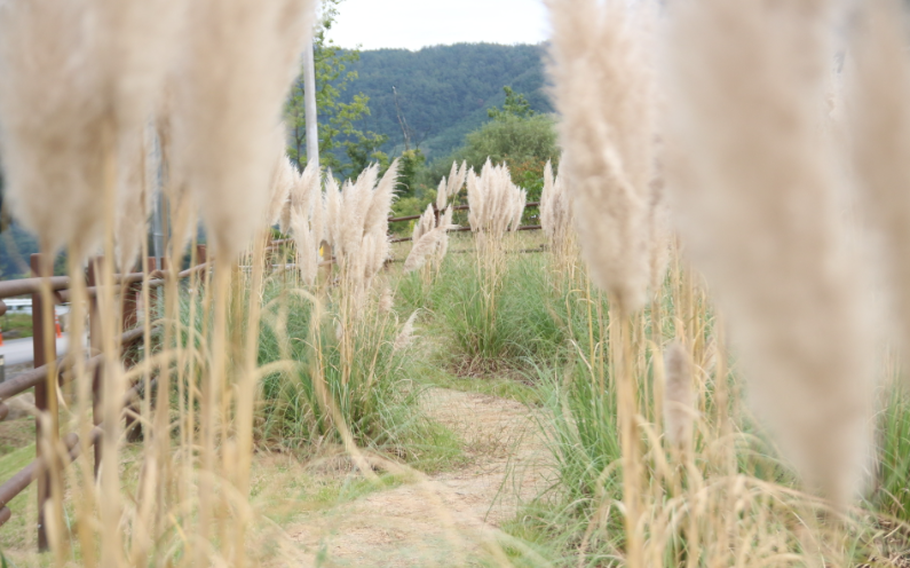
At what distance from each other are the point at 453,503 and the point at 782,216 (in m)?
2.71

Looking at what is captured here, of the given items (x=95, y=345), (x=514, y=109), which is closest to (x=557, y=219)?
(x=95, y=345)

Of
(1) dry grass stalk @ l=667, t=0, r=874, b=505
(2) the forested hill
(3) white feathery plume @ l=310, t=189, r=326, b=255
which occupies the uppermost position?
(2) the forested hill

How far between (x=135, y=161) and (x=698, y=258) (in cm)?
87

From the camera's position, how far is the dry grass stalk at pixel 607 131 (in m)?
0.86

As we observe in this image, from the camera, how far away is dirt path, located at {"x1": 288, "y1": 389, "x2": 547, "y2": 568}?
6.48ft

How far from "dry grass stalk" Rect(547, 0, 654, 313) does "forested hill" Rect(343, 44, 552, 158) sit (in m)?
50.2

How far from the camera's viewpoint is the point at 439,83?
54.5 metres

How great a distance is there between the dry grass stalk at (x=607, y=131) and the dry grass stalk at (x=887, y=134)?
413 millimetres

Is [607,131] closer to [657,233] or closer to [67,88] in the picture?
[657,233]

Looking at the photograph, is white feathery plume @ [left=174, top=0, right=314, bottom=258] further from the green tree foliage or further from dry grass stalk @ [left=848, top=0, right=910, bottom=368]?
the green tree foliage

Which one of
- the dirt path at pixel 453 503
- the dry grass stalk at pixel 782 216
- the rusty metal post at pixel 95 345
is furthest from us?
the rusty metal post at pixel 95 345

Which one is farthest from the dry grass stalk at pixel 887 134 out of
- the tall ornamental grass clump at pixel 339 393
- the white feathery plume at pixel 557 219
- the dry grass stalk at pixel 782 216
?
the white feathery plume at pixel 557 219

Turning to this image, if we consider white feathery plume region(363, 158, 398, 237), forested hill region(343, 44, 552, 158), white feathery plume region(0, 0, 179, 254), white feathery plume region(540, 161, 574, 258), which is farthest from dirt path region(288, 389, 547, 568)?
forested hill region(343, 44, 552, 158)

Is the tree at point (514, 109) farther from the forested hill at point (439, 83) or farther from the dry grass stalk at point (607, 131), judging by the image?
the dry grass stalk at point (607, 131)
